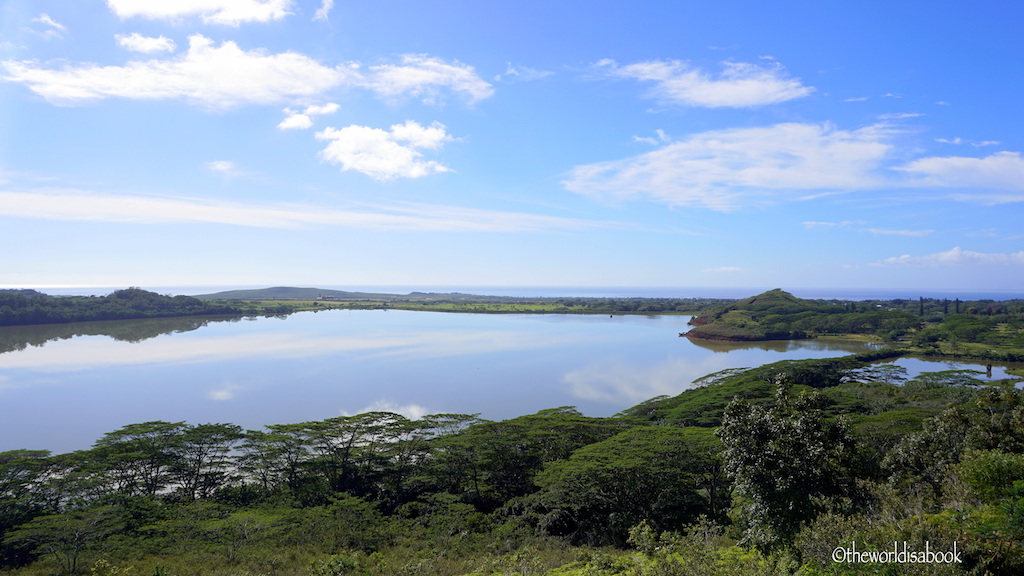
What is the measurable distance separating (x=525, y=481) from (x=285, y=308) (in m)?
99.7

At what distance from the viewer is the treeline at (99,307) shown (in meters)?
63.2

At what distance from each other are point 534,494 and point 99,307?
290 ft

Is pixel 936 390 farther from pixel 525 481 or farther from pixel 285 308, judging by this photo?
pixel 285 308

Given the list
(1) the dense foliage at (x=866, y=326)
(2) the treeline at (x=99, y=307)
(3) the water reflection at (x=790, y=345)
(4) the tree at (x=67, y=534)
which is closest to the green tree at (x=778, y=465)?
(4) the tree at (x=67, y=534)

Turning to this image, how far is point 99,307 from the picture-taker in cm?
7475

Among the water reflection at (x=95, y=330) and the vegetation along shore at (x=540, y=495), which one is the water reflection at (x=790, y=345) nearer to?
the vegetation along shore at (x=540, y=495)

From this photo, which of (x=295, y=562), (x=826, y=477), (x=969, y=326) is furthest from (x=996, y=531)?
(x=969, y=326)

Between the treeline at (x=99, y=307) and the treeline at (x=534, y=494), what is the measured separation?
6880cm

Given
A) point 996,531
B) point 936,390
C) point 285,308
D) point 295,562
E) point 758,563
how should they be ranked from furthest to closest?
point 285,308 → point 936,390 → point 295,562 → point 758,563 → point 996,531

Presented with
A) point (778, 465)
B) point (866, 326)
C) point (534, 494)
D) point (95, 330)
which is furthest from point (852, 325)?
point (95, 330)

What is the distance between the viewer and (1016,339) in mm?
51469

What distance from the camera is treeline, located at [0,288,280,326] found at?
63.2 metres

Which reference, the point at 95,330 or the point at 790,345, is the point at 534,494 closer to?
the point at 790,345

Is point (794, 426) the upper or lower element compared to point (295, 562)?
upper
